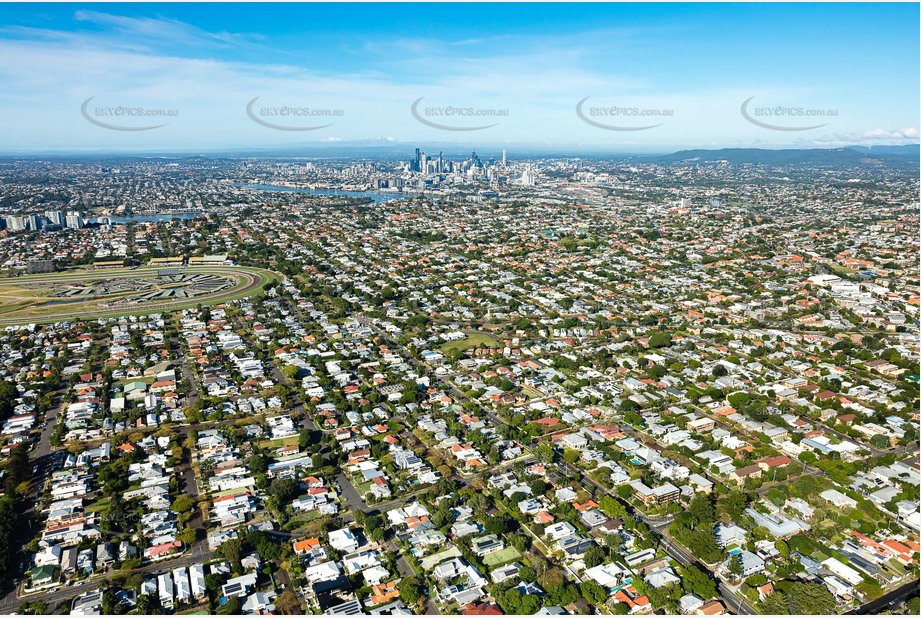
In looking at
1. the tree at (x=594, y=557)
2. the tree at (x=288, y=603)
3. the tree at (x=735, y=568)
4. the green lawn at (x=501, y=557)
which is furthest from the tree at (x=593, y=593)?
the tree at (x=288, y=603)

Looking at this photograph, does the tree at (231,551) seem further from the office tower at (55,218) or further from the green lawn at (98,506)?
the office tower at (55,218)

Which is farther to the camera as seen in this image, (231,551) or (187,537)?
(187,537)

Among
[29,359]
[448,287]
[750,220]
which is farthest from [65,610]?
[750,220]

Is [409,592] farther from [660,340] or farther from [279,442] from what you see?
[660,340]

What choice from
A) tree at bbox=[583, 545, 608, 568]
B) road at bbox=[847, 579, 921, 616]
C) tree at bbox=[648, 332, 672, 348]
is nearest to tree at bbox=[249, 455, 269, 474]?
tree at bbox=[583, 545, 608, 568]

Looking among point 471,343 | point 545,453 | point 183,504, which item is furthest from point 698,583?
point 471,343
